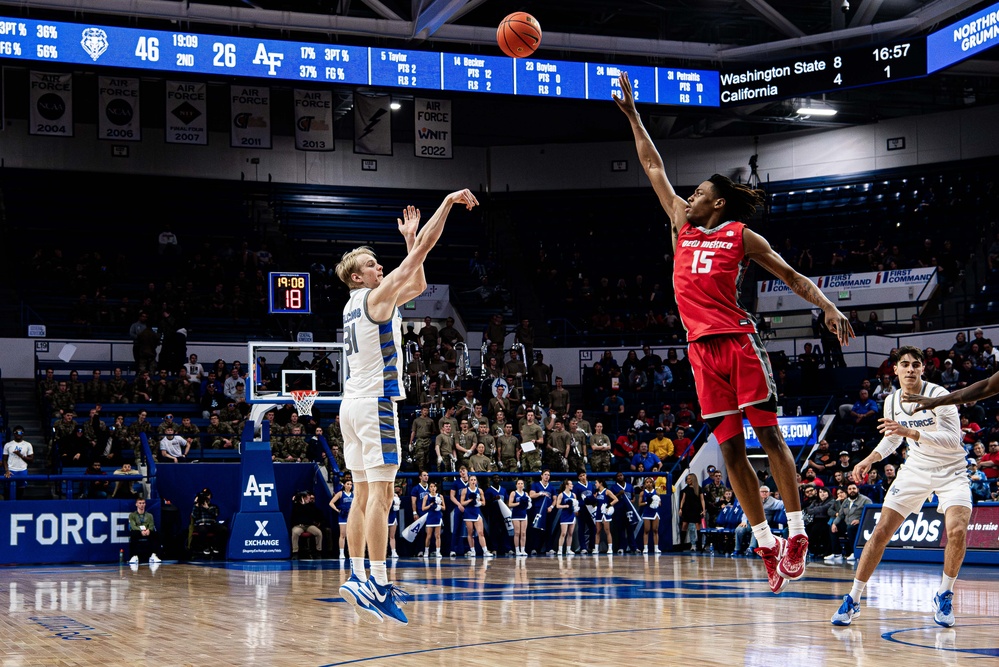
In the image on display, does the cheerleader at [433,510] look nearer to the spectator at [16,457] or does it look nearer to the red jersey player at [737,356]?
the spectator at [16,457]

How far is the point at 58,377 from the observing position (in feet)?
82.2

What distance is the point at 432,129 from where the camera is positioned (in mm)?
28031

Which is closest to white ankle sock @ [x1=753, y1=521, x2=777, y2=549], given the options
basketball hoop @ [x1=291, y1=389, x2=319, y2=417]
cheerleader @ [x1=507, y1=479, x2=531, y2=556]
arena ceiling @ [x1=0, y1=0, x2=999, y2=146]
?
basketball hoop @ [x1=291, y1=389, x2=319, y2=417]

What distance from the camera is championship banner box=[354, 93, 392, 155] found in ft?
88.5

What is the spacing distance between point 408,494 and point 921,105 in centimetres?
2155

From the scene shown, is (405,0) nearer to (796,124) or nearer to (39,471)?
(796,124)

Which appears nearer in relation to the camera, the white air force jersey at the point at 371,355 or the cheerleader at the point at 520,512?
the white air force jersey at the point at 371,355

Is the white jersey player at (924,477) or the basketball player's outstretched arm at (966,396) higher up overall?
the basketball player's outstretched arm at (966,396)

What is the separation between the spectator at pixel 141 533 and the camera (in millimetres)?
18906

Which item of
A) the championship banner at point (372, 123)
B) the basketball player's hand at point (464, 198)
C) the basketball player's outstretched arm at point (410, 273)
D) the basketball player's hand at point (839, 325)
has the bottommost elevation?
the basketball player's hand at point (839, 325)

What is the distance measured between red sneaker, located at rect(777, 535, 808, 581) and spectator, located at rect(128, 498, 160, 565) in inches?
577

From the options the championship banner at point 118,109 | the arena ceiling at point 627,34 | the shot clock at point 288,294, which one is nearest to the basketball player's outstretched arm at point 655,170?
the shot clock at point 288,294

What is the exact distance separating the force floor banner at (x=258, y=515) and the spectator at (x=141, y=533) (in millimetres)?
1295

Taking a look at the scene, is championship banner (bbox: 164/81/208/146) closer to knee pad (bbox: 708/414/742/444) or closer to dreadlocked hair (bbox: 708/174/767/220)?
dreadlocked hair (bbox: 708/174/767/220)
